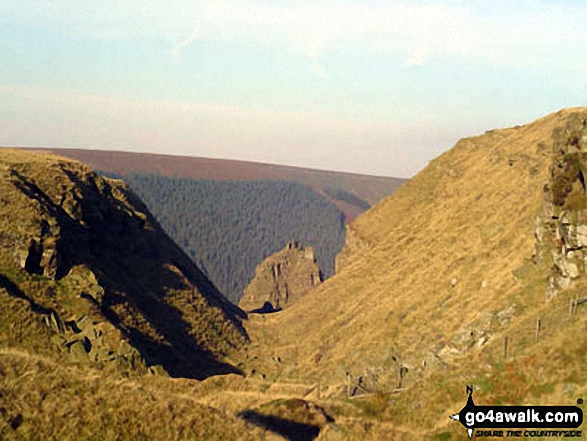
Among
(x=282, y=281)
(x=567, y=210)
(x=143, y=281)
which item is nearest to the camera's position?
(x=567, y=210)

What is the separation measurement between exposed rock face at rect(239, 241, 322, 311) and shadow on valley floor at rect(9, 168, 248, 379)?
4684cm

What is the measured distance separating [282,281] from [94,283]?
3374 inches

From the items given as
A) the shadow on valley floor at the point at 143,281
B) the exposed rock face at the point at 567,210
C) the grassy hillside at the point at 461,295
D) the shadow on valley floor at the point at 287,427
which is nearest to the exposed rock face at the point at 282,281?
the grassy hillside at the point at 461,295

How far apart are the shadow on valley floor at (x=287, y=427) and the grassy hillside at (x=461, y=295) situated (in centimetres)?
401

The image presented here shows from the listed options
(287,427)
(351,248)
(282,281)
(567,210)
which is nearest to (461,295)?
(567,210)

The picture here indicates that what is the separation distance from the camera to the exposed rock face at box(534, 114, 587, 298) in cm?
4716

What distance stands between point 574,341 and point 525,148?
59401 mm

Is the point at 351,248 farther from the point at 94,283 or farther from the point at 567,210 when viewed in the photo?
the point at 567,210

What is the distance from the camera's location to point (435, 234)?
279ft

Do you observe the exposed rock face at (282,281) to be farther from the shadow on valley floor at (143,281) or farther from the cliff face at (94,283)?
the cliff face at (94,283)

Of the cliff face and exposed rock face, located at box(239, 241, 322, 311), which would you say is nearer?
the cliff face

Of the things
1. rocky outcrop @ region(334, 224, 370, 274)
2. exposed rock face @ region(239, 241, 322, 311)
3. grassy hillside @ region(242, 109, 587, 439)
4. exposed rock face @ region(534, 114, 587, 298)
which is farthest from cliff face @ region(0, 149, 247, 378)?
exposed rock face @ region(239, 241, 322, 311)

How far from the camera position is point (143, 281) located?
270 feet

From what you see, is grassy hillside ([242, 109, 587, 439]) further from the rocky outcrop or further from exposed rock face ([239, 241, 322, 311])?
exposed rock face ([239, 241, 322, 311])
